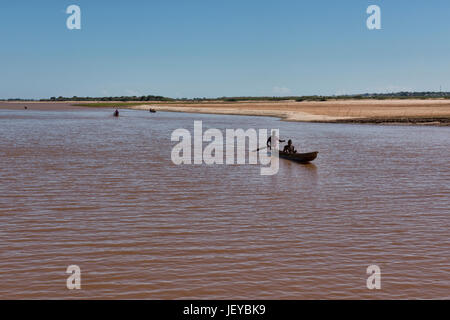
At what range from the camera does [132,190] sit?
15164 mm

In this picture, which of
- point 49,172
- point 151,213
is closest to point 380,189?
point 151,213

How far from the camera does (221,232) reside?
420 inches

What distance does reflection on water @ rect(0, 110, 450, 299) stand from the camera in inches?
312

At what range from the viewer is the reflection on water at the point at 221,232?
792 cm

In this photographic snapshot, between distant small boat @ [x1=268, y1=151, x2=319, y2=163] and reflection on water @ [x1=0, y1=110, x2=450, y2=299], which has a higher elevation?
distant small boat @ [x1=268, y1=151, x2=319, y2=163]
